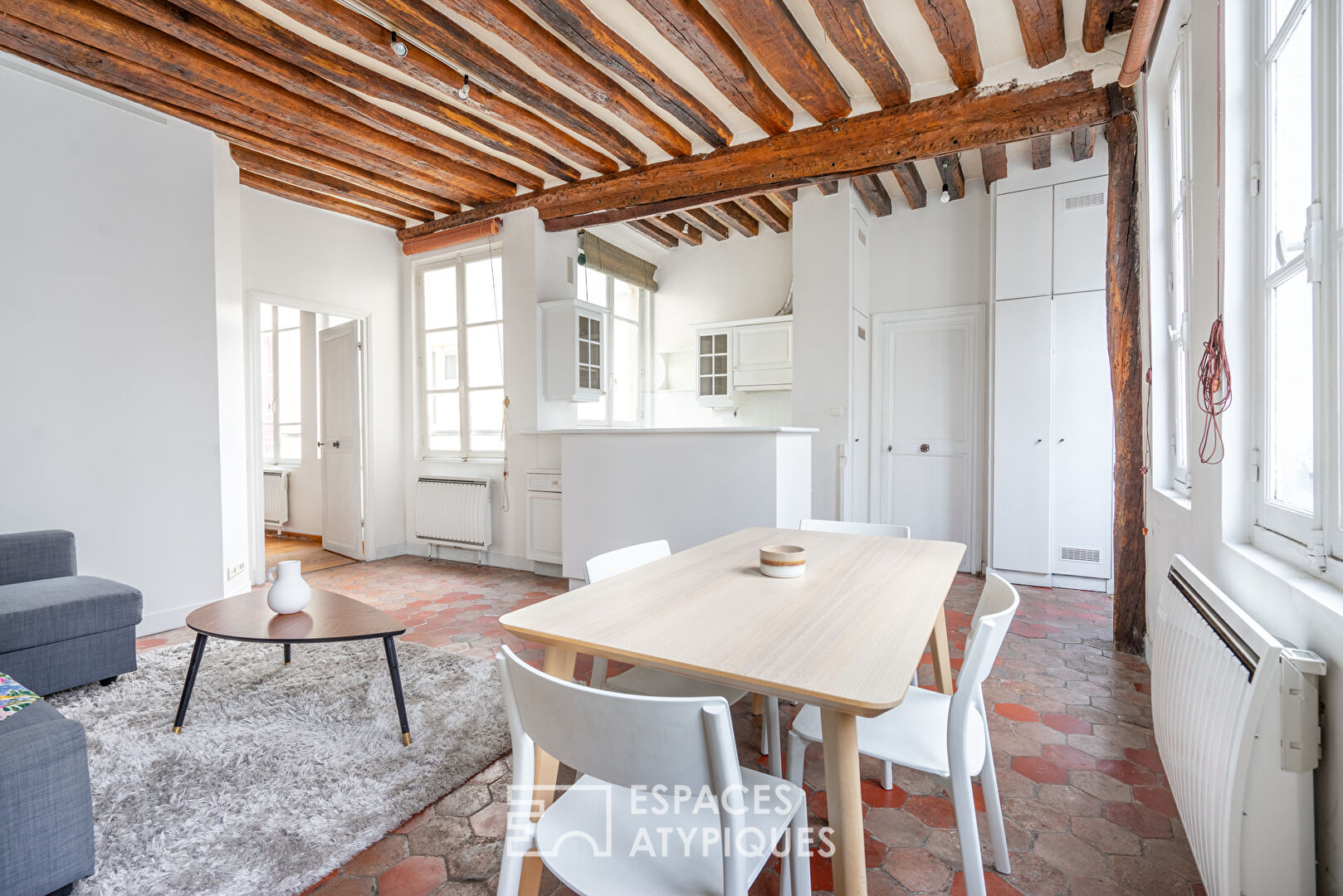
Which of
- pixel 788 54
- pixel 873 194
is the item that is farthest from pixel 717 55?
pixel 873 194

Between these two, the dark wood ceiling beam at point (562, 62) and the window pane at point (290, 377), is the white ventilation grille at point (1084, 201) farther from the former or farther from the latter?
the window pane at point (290, 377)

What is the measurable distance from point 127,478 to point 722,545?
11.5 ft

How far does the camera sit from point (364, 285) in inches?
220

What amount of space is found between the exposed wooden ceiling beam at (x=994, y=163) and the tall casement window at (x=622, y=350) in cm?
334

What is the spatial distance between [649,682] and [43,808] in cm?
147

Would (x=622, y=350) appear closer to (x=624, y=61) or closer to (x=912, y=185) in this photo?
(x=912, y=185)

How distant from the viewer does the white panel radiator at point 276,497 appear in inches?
278

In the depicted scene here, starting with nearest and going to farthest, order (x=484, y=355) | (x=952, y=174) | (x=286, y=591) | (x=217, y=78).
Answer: (x=286, y=591)
(x=217, y=78)
(x=952, y=174)
(x=484, y=355)

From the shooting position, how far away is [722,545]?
7.34 feet

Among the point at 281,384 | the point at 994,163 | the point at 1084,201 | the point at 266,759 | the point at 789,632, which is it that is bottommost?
the point at 266,759

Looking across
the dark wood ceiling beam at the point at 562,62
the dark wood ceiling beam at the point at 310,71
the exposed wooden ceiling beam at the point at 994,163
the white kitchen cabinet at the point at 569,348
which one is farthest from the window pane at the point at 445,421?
the exposed wooden ceiling beam at the point at 994,163

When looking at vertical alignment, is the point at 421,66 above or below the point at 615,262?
above

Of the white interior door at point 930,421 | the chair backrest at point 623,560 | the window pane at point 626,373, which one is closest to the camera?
the chair backrest at point 623,560

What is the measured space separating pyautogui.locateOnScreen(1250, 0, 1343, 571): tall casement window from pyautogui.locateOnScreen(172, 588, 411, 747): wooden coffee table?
2.59 metres
